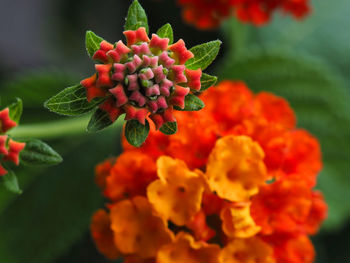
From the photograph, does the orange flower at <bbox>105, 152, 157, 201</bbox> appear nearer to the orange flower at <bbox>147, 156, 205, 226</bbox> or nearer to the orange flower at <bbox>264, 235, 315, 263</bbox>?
the orange flower at <bbox>147, 156, 205, 226</bbox>

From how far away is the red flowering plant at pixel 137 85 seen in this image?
614mm

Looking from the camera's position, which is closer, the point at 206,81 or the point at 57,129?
the point at 206,81

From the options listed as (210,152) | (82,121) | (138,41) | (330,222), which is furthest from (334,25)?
(138,41)

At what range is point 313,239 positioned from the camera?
147 cm

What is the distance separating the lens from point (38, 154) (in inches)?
30.5

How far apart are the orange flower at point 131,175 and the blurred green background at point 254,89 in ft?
1.46

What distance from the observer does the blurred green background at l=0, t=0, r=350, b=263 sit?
1299mm

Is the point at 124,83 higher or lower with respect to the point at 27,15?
higher

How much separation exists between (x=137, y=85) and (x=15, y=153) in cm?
24

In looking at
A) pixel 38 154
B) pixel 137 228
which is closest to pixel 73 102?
pixel 38 154

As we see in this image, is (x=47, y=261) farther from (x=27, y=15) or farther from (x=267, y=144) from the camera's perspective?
(x=27, y=15)

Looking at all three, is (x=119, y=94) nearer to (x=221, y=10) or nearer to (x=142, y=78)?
(x=142, y=78)

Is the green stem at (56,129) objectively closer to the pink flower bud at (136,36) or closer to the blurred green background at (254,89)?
the blurred green background at (254,89)

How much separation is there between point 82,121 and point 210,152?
0.45 meters
